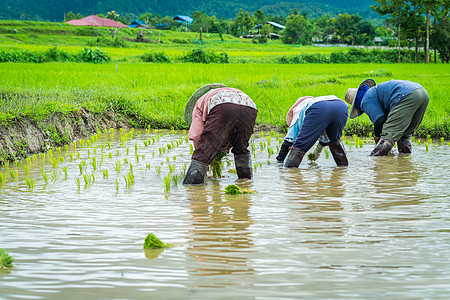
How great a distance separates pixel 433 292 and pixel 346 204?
197cm

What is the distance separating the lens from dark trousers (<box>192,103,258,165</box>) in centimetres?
507

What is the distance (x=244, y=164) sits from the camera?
5.56m

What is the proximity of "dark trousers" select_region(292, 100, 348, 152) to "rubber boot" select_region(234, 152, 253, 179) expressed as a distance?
0.92 m

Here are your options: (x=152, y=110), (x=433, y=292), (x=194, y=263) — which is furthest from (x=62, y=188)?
(x=152, y=110)

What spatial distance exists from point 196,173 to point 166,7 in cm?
13846

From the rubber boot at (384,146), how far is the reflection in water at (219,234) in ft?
10.2

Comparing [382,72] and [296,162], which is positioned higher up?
[382,72]

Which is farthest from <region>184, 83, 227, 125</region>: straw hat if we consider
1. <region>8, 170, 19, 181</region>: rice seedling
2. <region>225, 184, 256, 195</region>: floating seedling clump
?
<region>8, 170, 19, 181</region>: rice seedling

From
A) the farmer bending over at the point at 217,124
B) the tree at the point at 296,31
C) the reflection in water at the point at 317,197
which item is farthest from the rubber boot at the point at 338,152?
the tree at the point at 296,31

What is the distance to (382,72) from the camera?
64.6ft

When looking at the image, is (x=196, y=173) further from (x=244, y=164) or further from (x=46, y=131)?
(x=46, y=131)

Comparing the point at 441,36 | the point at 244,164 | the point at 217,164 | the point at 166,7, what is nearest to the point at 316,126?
the point at 244,164

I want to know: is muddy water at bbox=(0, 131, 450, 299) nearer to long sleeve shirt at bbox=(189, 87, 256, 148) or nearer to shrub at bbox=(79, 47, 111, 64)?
long sleeve shirt at bbox=(189, 87, 256, 148)

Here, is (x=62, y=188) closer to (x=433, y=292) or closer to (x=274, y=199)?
(x=274, y=199)
